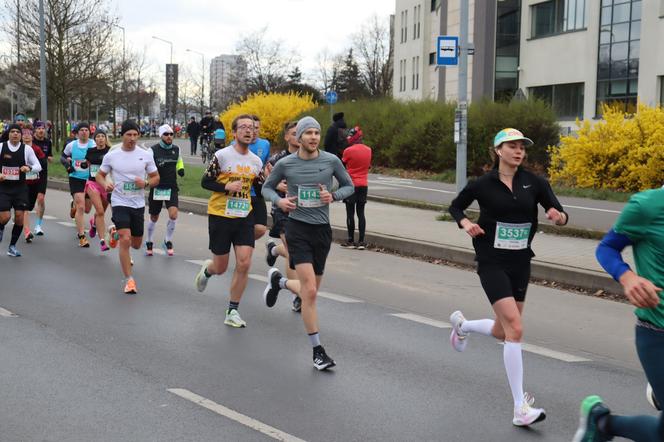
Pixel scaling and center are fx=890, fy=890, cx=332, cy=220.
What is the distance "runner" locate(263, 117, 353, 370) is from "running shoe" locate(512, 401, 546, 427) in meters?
1.88

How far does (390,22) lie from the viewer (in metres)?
96.6

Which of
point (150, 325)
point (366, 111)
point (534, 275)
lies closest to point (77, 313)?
point (150, 325)

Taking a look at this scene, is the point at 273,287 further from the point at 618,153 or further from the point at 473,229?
the point at 618,153

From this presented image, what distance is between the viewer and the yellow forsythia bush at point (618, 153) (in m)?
20.4

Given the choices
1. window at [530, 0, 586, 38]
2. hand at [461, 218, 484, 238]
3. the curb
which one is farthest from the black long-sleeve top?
window at [530, 0, 586, 38]

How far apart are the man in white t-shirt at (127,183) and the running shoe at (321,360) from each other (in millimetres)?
3729

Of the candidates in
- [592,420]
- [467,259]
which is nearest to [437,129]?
[467,259]

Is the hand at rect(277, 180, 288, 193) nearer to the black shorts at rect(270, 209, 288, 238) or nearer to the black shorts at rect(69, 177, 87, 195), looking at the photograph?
the black shorts at rect(270, 209, 288, 238)

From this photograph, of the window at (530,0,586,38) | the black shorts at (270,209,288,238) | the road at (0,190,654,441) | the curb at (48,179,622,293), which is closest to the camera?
the road at (0,190,654,441)

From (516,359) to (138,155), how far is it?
19.9 ft

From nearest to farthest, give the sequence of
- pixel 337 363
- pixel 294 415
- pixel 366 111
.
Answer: pixel 294 415
pixel 337 363
pixel 366 111

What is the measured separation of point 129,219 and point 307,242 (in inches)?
145

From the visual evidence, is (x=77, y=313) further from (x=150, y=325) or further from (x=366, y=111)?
Result: (x=366, y=111)

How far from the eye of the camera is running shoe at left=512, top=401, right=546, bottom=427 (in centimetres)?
537
